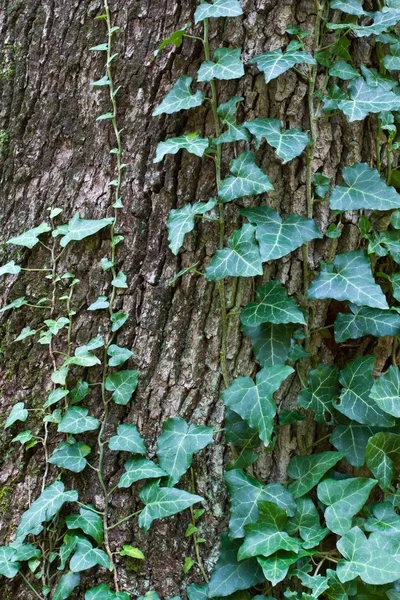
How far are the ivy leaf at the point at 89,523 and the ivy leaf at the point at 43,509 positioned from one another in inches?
1.8

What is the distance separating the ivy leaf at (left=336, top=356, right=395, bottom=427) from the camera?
1282 mm

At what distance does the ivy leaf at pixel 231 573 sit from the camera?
125cm

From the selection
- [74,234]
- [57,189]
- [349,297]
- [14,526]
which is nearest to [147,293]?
[74,234]

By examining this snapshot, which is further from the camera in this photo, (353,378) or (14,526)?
(14,526)

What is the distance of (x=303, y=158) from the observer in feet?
4.56

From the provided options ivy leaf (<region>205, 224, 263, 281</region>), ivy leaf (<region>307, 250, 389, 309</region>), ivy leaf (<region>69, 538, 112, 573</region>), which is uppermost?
ivy leaf (<region>205, 224, 263, 281</region>)

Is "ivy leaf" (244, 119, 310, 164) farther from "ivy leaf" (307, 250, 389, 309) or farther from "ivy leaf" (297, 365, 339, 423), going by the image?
"ivy leaf" (297, 365, 339, 423)

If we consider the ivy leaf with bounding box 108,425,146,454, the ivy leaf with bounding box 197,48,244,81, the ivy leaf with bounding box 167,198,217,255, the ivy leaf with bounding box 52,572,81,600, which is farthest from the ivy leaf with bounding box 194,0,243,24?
the ivy leaf with bounding box 52,572,81,600

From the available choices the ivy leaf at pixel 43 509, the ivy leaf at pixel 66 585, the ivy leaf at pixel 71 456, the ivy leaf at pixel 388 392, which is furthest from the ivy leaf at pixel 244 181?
the ivy leaf at pixel 66 585

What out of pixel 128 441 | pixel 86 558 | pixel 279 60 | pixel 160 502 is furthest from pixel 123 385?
pixel 279 60

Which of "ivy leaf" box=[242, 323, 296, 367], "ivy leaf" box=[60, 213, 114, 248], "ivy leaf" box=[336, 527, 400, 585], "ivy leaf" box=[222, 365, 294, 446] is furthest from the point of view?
"ivy leaf" box=[60, 213, 114, 248]

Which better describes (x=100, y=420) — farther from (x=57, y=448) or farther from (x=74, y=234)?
(x=74, y=234)

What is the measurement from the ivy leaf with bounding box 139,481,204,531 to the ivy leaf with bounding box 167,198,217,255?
57cm

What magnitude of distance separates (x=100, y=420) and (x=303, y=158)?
87cm
